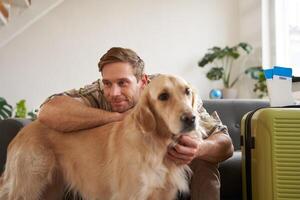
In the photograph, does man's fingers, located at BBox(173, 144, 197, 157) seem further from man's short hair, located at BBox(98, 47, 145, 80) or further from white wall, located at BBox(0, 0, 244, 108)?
white wall, located at BBox(0, 0, 244, 108)

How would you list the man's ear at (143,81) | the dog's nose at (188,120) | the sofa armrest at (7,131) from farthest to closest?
the sofa armrest at (7,131) < the man's ear at (143,81) < the dog's nose at (188,120)

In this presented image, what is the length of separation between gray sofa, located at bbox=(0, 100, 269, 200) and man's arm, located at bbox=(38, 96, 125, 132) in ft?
1.40

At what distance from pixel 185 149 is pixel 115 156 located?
0.28 metres

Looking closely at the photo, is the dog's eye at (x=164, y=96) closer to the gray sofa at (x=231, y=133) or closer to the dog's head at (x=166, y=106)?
the dog's head at (x=166, y=106)

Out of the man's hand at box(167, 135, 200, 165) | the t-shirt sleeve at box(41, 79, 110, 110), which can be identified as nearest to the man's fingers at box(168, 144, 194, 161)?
the man's hand at box(167, 135, 200, 165)

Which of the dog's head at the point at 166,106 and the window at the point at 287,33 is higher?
the window at the point at 287,33

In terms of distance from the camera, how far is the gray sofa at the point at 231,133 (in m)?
1.82

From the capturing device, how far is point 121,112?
169 centimetres

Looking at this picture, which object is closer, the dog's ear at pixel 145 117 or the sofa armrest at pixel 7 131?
the dog's ear at pixel 145 117

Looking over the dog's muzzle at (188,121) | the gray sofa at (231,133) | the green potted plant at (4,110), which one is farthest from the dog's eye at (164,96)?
the green potted plant at (4,110)

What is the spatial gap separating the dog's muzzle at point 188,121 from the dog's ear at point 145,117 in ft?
0.41

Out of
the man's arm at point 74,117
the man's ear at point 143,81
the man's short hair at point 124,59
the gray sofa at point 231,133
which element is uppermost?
the man's short hair at point 124,59

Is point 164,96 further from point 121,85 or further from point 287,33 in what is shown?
point 287,33

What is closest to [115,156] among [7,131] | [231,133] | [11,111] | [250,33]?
[7,131]
